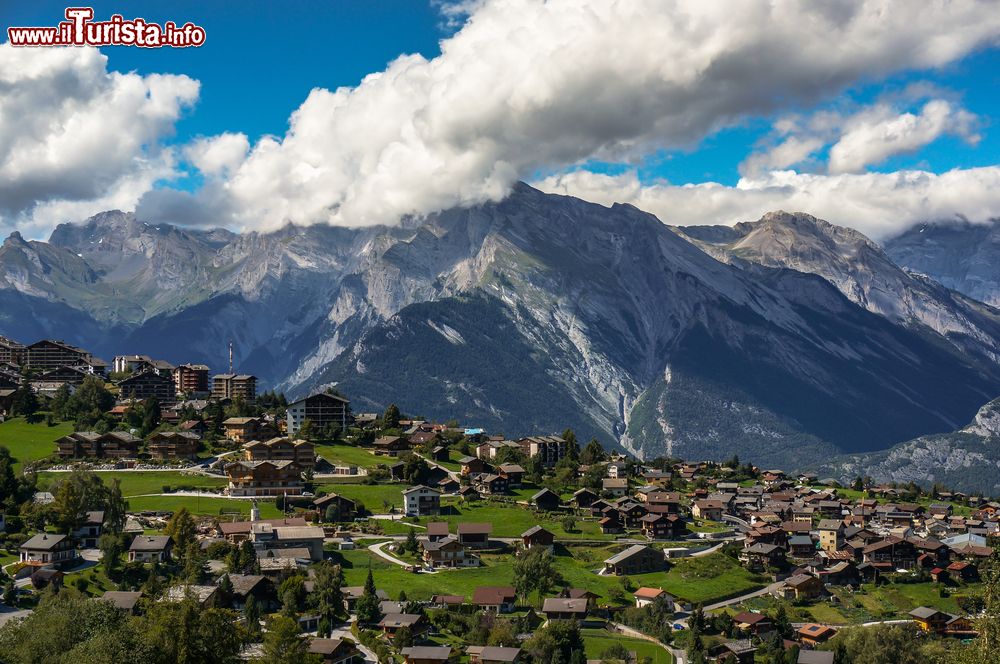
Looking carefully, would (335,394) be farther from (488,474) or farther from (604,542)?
(604,542)

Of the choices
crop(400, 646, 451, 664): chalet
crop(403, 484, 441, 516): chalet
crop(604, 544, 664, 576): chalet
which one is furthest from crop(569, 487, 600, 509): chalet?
crop(400, 646, 451, 664): chalet

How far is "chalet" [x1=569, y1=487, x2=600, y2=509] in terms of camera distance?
157 meters

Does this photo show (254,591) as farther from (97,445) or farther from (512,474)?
(512,474)

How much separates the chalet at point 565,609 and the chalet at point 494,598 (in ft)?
11.0

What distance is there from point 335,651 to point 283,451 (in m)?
67.3

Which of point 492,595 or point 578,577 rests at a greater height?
point 492,595

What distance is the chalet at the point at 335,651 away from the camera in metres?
88.2

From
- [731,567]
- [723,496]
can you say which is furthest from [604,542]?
[723,496]

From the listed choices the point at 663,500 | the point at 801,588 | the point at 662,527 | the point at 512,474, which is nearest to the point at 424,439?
the point at 512,474

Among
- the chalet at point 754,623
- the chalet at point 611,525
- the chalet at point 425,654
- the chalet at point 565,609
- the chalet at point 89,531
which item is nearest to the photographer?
the chalet at point 425,654

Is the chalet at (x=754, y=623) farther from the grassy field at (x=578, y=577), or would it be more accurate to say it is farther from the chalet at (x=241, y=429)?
the chalet at (x=241, y=429)

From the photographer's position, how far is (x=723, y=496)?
177375mm

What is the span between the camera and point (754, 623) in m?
110

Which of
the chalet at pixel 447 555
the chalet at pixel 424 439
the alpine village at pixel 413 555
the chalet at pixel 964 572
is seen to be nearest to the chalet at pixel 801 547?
the alpine village at pixel 413 555
